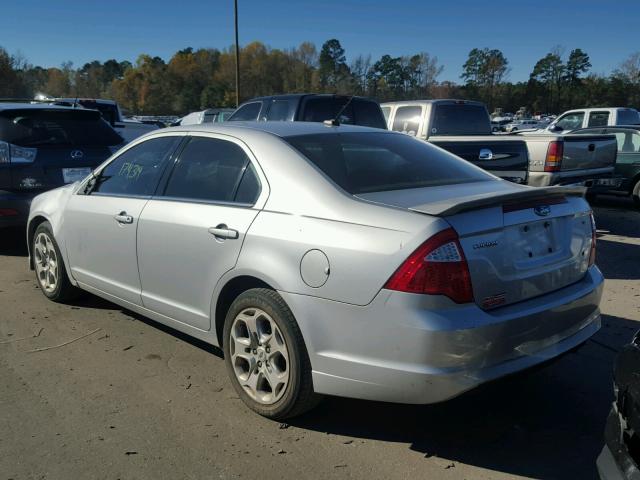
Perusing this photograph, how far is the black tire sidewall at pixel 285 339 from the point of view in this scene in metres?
2.96

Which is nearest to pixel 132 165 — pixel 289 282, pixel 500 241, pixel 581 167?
pixel 289 282

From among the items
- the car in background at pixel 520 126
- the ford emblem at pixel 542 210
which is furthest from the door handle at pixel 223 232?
the car in background at pixel 520 126

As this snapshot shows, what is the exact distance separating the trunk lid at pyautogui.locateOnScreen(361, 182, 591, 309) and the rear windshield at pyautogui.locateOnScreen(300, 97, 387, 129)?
18.2ft

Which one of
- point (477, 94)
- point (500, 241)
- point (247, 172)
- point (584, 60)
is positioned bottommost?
point (500, 241)

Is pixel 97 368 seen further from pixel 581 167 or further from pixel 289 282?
pixel 581 167

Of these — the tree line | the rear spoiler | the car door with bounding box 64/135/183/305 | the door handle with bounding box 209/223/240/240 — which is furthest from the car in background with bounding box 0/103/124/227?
the tree line

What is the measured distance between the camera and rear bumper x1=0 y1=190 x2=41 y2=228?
6.59m

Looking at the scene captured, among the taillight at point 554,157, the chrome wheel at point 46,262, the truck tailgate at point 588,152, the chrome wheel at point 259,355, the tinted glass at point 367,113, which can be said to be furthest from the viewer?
the tinted glass at point 367,113

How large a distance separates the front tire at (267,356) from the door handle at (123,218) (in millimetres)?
1199

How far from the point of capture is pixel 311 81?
9900cm

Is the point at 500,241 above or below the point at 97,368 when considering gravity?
above

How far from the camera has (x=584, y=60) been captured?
81000 millimetres

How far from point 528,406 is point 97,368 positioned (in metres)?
2.74

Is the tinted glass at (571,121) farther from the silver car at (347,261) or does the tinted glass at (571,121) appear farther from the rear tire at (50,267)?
the rear tire at (50,267)
